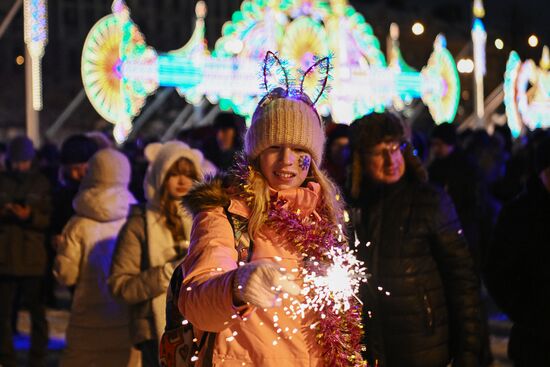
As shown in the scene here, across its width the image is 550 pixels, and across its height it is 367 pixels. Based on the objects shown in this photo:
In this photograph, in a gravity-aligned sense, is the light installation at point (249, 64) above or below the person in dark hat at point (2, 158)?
above

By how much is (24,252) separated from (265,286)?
6.02m

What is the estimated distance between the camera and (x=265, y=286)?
91.4 inches

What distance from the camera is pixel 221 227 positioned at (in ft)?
9.12

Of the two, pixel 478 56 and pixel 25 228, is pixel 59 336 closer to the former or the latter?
pixel 25 228

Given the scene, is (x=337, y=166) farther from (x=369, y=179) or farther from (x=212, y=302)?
(x=212, y=302)

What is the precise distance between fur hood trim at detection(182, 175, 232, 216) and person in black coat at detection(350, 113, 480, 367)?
1409 mm

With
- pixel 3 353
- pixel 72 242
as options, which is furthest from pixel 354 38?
pixel 72 242

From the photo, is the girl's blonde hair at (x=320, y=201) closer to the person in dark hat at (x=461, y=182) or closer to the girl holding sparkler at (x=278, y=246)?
the girl holding sparkler at (x=278, y=246)

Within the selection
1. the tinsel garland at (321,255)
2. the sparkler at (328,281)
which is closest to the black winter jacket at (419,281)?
the tinsel garland at (321,255)

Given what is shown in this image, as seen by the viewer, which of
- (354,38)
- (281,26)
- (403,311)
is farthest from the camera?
(354,38)

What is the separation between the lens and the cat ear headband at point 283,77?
3098 mm

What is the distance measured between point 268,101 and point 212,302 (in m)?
0.81

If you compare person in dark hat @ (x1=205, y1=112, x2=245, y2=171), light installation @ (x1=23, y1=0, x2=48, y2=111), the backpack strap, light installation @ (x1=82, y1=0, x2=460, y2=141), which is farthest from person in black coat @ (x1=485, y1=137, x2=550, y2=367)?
light installation @ (x1=23, y1=0, x2=48, y2=111)

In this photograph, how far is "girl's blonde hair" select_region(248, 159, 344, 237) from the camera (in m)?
2.85
